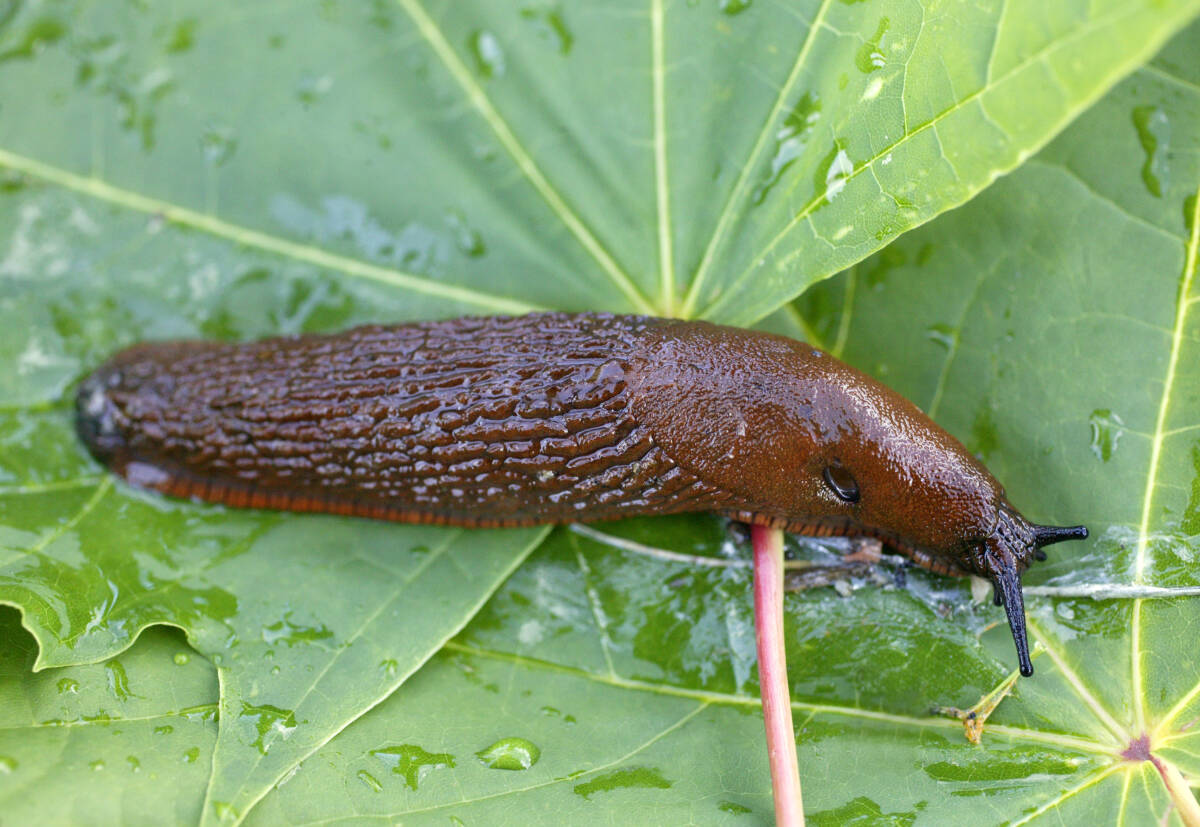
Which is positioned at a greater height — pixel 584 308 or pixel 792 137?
pixel 792 137

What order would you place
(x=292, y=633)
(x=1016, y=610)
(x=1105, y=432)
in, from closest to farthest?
(x=1016, y=610) → (x=1105, y=432) → (x=292, y=633)

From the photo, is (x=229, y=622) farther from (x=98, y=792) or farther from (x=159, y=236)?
(x=159, y=236)

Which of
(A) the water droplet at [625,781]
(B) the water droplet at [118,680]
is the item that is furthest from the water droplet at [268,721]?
(A) the water droplet at [625,781]

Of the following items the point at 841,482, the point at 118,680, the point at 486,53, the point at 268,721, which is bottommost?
the point at 118,680

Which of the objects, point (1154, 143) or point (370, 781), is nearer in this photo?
point (370, 781)

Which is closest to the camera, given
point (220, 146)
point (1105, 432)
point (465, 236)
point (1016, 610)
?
point (1016, 610)

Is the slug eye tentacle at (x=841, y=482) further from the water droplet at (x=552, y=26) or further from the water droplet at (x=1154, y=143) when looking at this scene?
the water droplet at (x=552, y=26)

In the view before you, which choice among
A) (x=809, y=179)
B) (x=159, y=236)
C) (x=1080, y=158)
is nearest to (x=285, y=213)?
(x=159, y=236)

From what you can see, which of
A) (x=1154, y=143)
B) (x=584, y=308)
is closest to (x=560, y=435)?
(x=584, y=308)

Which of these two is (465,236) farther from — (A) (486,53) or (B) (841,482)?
(B) (841,482)
